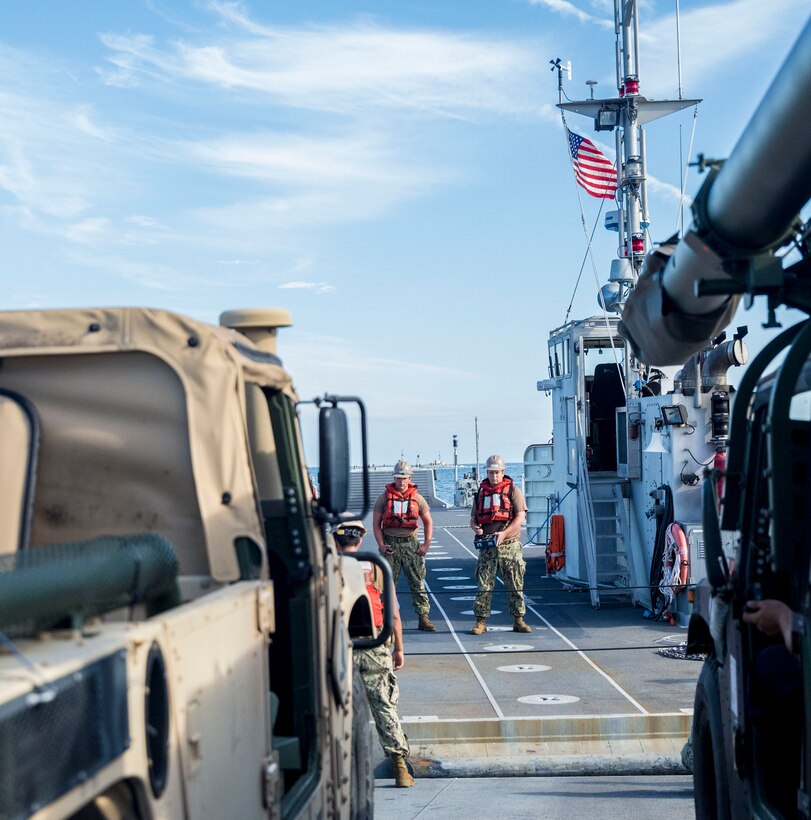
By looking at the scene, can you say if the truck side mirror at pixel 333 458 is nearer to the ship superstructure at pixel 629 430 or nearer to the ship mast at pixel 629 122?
the ship superstructure at pixel 629 430

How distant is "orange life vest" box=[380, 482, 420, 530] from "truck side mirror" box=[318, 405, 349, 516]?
850 centimetres

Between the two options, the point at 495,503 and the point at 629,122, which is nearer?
the point at 495,503

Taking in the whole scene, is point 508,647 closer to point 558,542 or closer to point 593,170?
point 558,542

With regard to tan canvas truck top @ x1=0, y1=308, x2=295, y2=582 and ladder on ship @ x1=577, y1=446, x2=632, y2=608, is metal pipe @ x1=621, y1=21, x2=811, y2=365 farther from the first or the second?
ladder on ship @ x1=577, y1=446, x2=632, y2=608

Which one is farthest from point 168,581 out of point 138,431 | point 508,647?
point 508,647

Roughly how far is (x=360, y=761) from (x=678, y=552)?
875 centimetres

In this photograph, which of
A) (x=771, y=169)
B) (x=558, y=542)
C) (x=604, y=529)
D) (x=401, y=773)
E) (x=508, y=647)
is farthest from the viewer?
(x=558, y=542)

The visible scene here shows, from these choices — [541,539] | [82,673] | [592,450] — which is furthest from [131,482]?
[541,539]

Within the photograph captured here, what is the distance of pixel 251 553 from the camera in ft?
12.4

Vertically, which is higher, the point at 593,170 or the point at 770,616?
the point at 593,170

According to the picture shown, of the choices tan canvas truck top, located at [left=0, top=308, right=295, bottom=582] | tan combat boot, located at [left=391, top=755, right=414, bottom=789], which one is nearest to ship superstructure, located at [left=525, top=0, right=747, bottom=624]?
tan combat boot, located at [left=391, top=755, right=414, bottom=789]

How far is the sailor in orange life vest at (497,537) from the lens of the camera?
13.2 meters

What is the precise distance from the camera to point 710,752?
5.25 meters

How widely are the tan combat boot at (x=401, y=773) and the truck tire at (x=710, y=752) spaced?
238cm
